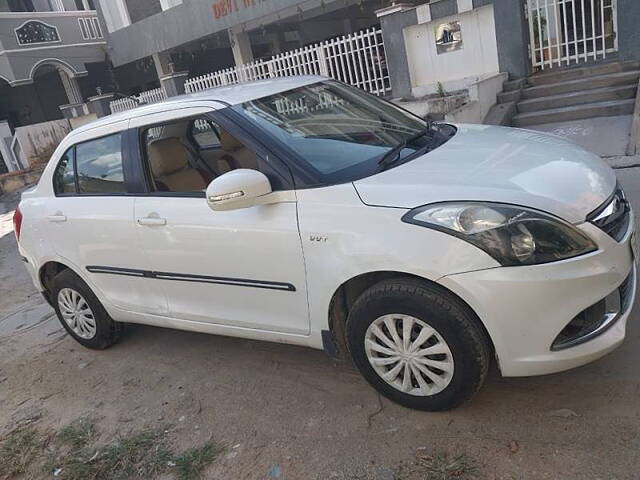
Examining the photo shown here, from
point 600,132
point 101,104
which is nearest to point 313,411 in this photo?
point 600,132

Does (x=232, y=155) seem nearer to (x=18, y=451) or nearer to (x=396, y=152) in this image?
(x=396, y=152)

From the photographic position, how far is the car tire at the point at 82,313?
4199 millimetres

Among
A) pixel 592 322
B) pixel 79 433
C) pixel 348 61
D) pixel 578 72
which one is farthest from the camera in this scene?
pixel 348 61

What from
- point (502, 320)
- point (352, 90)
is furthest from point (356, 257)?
point (352, 90)

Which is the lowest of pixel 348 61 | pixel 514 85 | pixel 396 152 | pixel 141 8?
pixel 514 85

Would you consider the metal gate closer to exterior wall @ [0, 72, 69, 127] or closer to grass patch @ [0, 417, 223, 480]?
grass patch @ [0, 417, 223, 480]

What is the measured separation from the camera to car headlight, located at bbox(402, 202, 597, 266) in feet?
7.91

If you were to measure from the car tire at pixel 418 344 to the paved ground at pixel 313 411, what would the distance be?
17cm

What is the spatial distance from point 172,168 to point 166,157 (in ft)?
0.30

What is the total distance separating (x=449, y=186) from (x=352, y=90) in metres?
1.67

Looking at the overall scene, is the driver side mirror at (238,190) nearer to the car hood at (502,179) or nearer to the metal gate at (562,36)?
the car hood at (502,179)

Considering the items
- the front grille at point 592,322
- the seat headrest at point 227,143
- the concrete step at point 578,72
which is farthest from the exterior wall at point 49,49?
the front grille at point 592,322

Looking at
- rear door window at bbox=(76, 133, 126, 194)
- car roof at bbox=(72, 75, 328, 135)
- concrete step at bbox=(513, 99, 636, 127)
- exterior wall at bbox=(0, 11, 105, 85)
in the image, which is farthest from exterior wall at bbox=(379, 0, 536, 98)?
exterior wall at bbox=(0, 11, 105, 85)

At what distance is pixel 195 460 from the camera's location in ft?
9.29
